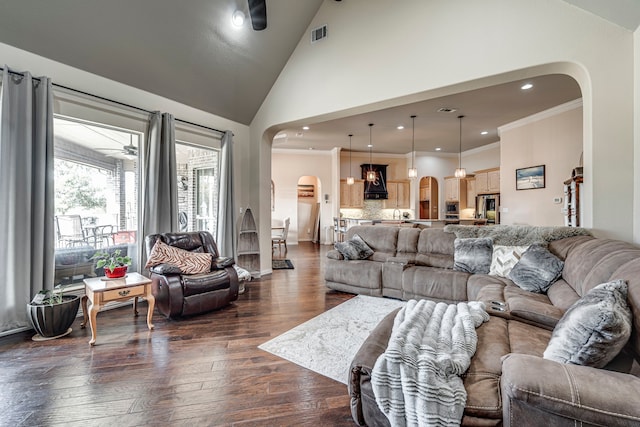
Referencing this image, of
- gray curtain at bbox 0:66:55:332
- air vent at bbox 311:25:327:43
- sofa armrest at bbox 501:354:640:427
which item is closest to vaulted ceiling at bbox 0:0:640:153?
air vent at bbox 311:25:327:43

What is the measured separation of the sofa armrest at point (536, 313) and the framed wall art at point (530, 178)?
5210 mm

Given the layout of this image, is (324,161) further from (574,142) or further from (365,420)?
(365,420)

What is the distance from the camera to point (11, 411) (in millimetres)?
1832

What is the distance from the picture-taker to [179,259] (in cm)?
363

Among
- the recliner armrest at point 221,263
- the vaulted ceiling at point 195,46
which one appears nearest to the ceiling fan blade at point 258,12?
the vaulted ceiling at point 195,46

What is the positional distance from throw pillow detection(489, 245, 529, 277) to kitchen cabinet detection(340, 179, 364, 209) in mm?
6551

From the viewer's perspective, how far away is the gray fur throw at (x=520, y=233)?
3228 millimetres

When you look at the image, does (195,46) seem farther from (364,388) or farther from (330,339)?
(364,388)

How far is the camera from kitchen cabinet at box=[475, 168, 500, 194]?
816 cm

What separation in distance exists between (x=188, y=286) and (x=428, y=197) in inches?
362

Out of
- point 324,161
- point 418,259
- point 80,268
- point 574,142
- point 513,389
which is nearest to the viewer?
point 513,389

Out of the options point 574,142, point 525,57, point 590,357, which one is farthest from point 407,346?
point 574,142

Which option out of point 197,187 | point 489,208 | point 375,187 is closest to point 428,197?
point 375,187

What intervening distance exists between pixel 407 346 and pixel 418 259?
2963 mm
